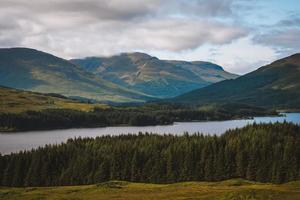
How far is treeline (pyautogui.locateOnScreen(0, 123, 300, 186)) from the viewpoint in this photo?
446 ft

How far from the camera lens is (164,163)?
13962 cm

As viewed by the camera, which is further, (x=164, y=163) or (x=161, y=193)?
(x=164, y=163)

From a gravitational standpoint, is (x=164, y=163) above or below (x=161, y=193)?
above

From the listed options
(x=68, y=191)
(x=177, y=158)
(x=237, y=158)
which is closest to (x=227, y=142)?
(x=237, y=158)

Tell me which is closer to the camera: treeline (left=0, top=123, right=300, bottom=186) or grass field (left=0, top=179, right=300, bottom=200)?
grass field (left=0, top=179, right=300, bottom=200)

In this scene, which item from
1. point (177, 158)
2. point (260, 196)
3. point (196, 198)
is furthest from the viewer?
point (177, 158)

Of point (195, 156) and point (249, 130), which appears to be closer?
point (195, 156)

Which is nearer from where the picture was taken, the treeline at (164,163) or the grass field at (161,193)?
the grass field at (161,193)

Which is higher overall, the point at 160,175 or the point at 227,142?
the point at 227,142

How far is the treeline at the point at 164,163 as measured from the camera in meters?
136

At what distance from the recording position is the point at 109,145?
15488 cm

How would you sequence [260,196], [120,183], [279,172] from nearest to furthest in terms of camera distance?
[260,196] → [120,183] → [279,172]

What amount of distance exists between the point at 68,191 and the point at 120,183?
15977mm

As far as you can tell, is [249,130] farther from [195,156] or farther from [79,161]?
[79,161]
